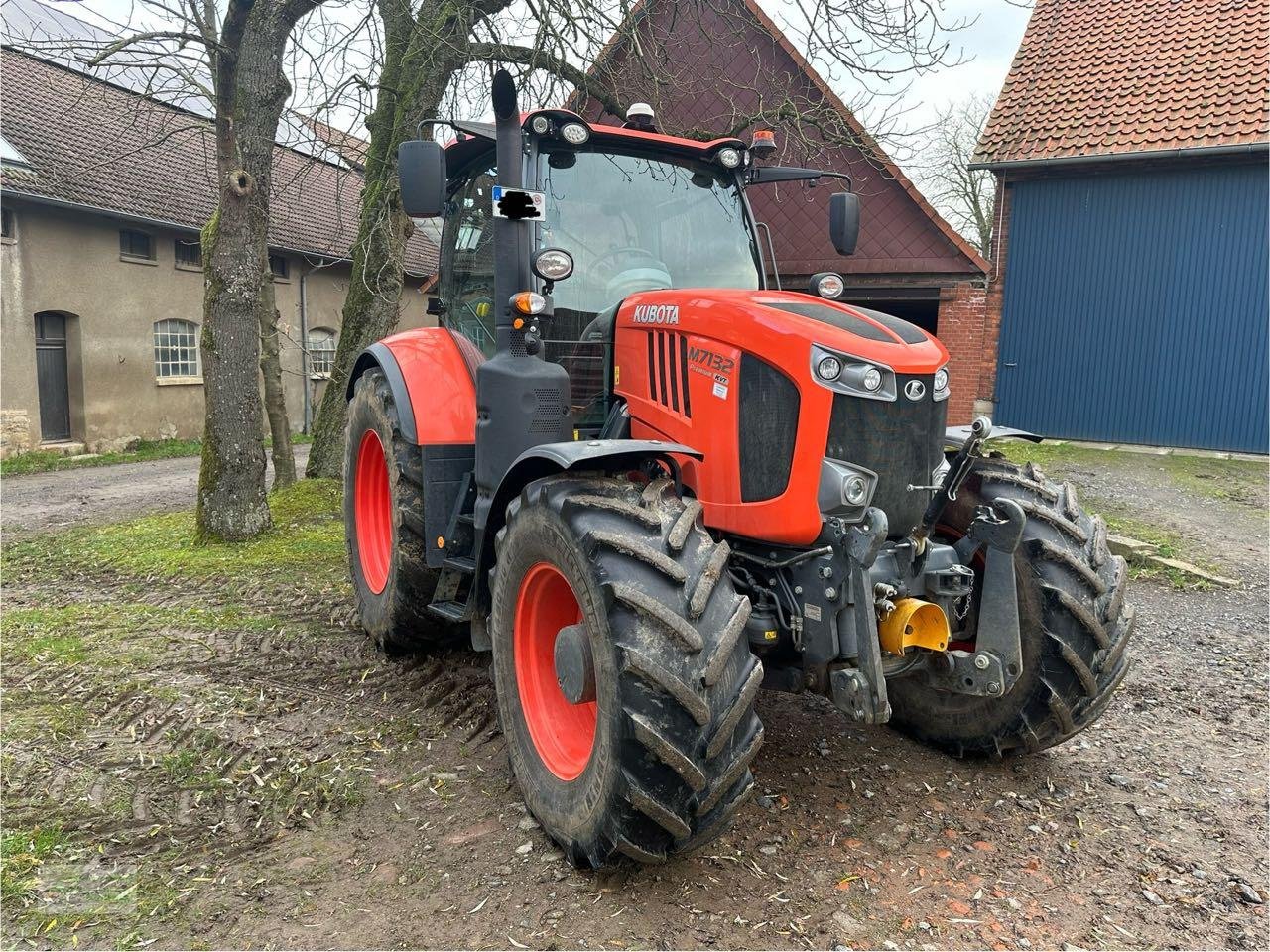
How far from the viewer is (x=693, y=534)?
2.66 m

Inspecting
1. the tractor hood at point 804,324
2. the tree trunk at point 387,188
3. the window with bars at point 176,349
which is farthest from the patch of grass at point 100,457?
the tractor hood at point 804,324

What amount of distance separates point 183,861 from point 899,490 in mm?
2493

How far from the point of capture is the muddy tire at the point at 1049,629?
3.20 meters

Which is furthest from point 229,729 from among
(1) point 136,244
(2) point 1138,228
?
(1) point 136,244

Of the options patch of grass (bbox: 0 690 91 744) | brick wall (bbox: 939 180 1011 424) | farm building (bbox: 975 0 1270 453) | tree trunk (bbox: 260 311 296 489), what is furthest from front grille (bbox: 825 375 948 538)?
farm building (bbox: 975 0 1270 453)

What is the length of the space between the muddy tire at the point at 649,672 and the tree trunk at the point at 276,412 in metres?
7.51

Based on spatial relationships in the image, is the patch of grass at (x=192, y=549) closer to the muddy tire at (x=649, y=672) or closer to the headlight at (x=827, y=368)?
the muddy tire at (x=649, y=672)

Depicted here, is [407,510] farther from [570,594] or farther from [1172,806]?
[1172,806]

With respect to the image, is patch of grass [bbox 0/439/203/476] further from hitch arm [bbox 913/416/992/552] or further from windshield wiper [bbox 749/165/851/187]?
hitch arm [bbox 913/416/992/552]

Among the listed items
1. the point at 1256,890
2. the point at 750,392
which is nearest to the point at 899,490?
the point at 750,392

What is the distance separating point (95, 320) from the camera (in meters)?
15.0

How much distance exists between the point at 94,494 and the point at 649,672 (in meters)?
10.5

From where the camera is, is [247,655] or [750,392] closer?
[750,392]

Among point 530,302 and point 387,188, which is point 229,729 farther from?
point 387,188
